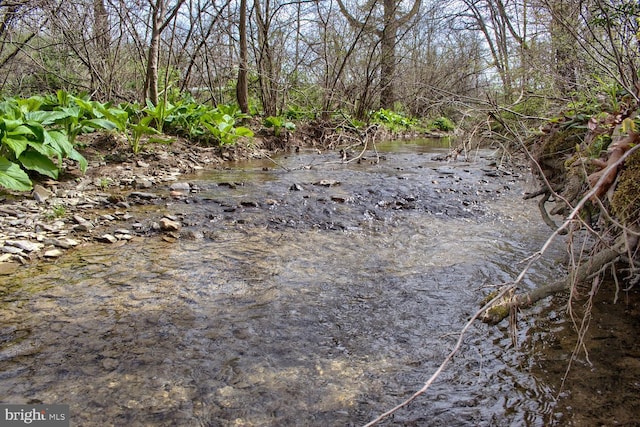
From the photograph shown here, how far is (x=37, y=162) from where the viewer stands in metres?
3.95

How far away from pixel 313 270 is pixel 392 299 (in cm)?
63

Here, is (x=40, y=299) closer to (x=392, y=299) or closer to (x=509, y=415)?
(x=392, y=299)

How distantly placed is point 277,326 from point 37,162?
3.28m

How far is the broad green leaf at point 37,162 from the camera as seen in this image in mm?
3871

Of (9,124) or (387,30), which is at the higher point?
(387,30)

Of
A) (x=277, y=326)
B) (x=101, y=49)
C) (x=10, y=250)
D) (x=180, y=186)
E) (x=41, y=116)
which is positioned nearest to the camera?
(x=277, y=326)

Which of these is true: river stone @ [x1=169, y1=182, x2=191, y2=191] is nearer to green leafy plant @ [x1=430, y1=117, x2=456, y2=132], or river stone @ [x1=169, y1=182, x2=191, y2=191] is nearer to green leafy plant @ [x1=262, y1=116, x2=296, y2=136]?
green leafy plant @ [x1=262, y1=116, x2=296, y2=136]

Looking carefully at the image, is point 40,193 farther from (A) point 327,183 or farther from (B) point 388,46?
(B) point 388,46

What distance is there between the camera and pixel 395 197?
488cm

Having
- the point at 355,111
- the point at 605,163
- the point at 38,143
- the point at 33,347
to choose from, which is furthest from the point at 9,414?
the point at 355,111

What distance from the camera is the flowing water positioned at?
157 centimetres

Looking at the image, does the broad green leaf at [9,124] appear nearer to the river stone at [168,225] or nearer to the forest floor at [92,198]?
the forest floor at [92,198]

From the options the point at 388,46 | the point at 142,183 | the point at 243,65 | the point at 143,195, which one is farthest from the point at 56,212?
the point at 388,46

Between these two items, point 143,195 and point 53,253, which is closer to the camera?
point 53,253
